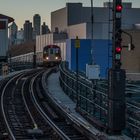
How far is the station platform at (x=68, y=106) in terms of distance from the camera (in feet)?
61.2

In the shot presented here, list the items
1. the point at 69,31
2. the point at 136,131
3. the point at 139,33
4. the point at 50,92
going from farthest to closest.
→ the point at 69,31, the point at 139,33, the point at 50,92, the point at 136,131

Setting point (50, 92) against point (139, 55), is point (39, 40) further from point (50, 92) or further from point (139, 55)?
point (50, 92)

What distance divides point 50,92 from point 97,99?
39.1ft

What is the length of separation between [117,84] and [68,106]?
9.20 m

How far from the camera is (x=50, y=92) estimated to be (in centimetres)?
3494

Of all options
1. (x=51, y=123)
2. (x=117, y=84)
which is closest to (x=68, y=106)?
(x=51, y=123)

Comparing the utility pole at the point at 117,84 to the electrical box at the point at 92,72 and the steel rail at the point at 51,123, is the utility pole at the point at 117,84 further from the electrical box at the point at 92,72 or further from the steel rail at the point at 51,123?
the electrical box at the point at 92,72

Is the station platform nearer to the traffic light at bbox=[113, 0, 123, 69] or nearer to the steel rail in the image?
the steel rail

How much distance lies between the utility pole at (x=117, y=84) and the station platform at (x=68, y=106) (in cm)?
55

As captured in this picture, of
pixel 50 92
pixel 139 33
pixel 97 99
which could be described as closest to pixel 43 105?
pixel 50 92

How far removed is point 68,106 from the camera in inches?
1084

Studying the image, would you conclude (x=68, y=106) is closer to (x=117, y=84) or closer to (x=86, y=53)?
(x=117, y=84)

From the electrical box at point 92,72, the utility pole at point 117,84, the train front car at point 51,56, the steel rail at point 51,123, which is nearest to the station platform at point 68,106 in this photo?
the utility pole at point 117,84

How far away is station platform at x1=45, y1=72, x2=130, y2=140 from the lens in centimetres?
1864
